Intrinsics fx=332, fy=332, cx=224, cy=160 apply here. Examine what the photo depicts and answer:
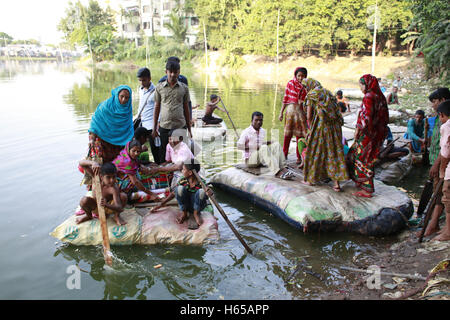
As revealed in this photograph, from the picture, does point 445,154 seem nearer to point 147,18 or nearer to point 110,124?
point 110,124

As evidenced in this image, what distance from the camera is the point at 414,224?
4648 mm

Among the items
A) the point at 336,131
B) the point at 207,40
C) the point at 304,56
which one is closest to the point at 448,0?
the point at 336,131

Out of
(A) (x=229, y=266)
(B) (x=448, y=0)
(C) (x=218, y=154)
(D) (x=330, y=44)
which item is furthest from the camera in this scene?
(D) (x=330, y=44)

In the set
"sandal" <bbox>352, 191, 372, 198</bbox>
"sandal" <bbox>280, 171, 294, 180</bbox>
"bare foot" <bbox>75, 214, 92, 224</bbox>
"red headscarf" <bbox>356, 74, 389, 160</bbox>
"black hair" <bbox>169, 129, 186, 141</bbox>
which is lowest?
"bare foot" <bbox>75, 214, 92, 224</bbox>

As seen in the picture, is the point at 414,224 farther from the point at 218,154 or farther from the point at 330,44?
the point at 330,44

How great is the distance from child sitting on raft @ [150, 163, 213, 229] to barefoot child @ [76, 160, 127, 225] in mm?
749

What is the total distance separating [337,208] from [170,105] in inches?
114

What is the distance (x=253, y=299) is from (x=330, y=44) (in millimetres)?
27817

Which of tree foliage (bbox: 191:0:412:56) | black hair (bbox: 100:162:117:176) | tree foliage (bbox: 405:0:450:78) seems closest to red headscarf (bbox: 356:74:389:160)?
black hair (bbox: 100:162:117:176)

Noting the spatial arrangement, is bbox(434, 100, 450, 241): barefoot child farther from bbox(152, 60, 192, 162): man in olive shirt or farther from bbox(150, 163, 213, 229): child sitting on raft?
bbox(152, 60, 192, 162): man in olive shirt

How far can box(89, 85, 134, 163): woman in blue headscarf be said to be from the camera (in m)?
4.51

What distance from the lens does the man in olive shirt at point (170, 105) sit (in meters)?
5.11

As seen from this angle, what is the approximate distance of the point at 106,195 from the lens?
4.24 m
